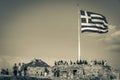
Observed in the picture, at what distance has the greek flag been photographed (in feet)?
136

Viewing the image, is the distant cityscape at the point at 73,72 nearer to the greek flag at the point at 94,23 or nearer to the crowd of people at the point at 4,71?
the crowd of people at the point at 4,71

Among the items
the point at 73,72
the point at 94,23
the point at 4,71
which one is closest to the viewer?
the point at 94,23

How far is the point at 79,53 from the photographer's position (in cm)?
4331

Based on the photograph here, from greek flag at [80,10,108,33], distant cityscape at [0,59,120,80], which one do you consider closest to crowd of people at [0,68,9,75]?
distant cityscape at [0,59,120,80]

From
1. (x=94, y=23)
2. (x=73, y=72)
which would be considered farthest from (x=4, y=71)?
(x=73, y=72)

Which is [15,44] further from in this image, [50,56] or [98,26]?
[98,26]

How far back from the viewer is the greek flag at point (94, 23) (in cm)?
4141

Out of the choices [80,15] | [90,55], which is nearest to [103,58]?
[90,55]

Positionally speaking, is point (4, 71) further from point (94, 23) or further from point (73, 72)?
point (73, 72)

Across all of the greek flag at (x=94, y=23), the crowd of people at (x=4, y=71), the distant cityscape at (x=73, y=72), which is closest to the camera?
the greek flag at (x=94, y=23)

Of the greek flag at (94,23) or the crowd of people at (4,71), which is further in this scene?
the crowd of people at (4,71)

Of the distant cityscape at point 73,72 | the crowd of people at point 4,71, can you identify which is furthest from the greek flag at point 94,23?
the crowd of people at point 4,71

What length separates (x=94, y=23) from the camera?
136 feet

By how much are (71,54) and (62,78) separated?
761 centimetres
